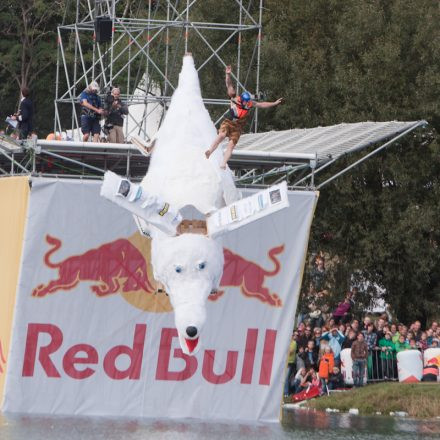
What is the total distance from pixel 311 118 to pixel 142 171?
10977mm

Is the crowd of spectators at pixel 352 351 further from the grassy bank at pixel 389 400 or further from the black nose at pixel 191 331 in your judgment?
the black nose at pixel 191 331

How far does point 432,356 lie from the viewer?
36969 mm

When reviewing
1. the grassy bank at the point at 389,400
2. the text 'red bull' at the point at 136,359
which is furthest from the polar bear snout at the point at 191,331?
the grassy bank at the point at 389,400

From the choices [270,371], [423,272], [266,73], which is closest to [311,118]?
[266,73]

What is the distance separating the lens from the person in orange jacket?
122 ft

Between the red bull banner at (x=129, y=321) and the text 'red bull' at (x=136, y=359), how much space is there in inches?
0.7

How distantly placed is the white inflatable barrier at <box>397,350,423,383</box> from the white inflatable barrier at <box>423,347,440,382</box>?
16cm

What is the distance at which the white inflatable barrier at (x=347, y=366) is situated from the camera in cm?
3723

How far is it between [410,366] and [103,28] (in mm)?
9853

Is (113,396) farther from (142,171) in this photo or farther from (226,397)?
(142,171)

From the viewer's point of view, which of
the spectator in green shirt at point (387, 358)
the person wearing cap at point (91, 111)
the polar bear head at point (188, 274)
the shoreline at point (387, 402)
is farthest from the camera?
the spectator in green shirt at point (387, 358)

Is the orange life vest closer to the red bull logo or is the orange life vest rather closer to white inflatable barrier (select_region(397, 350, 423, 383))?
the red bull logo

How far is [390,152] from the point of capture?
144 ft

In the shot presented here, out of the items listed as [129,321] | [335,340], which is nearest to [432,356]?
[335,340]
